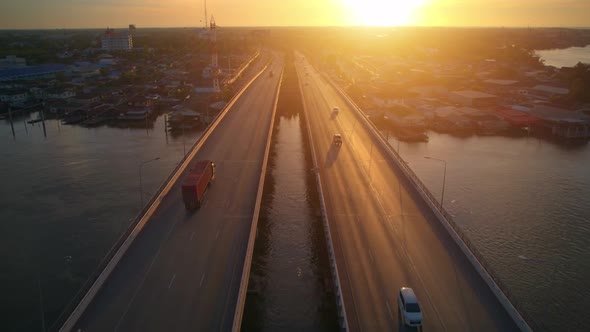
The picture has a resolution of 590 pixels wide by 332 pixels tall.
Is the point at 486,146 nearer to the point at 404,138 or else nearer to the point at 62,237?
the point at 404,138

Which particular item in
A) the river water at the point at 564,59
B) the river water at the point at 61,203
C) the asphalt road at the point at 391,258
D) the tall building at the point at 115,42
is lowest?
the river water at the point at 61,203

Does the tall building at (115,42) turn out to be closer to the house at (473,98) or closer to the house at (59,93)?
the house at (59,93)

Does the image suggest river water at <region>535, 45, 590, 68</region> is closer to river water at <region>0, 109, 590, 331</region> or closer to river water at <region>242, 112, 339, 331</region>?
river water at <region>0, 109, 590, 331</region>

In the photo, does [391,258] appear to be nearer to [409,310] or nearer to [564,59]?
[409,310]

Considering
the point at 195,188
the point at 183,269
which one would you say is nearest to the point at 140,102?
the point at 195,188

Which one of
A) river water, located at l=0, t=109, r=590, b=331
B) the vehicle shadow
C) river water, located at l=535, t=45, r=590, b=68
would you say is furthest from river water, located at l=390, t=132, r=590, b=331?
river water, located at l=535, t=45, r=590, b=68

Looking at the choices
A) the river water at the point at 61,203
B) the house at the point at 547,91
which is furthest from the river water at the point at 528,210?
the house at the point at 547,91

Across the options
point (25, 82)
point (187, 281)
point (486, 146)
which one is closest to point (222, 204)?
point (187, 281)
